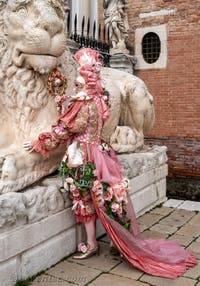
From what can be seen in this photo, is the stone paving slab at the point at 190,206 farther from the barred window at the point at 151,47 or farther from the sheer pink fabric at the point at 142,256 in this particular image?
the barred window at the point at 151,47

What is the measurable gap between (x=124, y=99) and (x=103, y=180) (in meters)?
1.81

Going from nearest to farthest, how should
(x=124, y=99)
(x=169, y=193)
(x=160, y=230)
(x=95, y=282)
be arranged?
(x=95, y=282) → (x=160, y=230) → (x=124, y=99) → (x=169, y=193)

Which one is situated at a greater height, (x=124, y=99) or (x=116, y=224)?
(x=124, y=99)

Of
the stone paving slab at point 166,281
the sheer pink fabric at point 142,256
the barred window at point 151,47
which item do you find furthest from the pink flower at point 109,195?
the barred window at point 151,47

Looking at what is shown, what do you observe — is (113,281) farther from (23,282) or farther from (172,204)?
(172,204)

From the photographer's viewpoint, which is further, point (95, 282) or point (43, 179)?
point (43, 179)

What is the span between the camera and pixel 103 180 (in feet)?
10.1

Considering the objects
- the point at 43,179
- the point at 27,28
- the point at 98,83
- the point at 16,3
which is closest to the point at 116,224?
the point at 43,179

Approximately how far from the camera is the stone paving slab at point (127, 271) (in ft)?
10.0

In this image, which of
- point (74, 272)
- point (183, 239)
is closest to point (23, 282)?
point (74, 272)

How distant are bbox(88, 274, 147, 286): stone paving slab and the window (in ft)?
24.6

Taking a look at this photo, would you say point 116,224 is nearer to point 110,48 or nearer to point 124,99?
point 124,99

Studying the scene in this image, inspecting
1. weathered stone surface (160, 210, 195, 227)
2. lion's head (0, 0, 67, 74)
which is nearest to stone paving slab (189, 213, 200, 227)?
weathered stone surface (160, 210, 195, 227)

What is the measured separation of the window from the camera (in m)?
9.76
